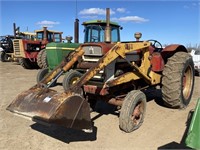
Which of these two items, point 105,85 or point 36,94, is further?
point 105,85

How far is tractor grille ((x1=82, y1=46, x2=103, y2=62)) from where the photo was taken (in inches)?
195

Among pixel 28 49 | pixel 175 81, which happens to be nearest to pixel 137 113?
pixel 175 81

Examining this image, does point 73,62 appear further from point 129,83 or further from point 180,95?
point 180,95

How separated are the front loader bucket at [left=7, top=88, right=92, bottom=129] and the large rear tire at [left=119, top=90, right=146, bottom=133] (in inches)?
31.8

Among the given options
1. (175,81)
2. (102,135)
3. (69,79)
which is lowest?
(102,135)

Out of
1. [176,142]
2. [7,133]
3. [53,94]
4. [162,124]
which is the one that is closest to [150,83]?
[162,124]

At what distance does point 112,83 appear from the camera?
492cm

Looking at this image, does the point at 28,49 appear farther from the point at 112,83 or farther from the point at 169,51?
the point at 112,83

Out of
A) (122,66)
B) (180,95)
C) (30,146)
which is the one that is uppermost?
(122,66)

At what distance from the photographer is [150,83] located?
19.1 ft

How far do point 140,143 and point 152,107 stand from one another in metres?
2.14

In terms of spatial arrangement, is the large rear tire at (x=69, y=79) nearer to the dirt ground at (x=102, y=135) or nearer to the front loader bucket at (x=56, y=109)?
the dirt ground at (x=102, y=135)

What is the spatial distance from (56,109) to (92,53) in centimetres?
170

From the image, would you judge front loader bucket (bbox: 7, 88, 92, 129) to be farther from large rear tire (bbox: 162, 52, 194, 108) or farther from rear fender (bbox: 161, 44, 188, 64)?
rear fender (bbox: 161, 44, 188, 64)
